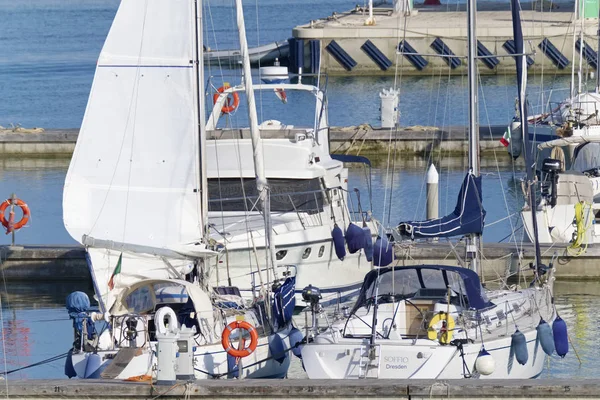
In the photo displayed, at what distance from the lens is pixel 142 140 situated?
19484mm

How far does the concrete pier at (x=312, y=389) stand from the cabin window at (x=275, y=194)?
8109 mm

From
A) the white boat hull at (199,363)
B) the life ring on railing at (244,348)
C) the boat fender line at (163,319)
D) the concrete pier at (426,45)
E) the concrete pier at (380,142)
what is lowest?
the white boat hull at (199,363)

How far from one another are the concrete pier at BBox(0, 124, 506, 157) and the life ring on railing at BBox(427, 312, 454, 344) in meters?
20.9

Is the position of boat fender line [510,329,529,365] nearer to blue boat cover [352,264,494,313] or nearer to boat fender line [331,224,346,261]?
blue boat cover [352,264,494,313]

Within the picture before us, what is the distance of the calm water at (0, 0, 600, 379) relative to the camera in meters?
22.5

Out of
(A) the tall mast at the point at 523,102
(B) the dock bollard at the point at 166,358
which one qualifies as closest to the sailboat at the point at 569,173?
(A) the tall mast at the point at 523,102

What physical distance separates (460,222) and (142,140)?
4.70 m

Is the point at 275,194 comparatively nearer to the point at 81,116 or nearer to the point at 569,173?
the point at 569,173

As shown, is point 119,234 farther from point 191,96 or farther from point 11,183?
point 11,183

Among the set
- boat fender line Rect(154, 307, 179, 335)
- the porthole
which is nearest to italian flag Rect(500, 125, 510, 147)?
the porthole

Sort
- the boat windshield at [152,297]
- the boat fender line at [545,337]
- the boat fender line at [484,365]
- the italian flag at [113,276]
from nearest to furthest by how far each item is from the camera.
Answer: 1. the boat fender line at [484,365]
2. the boat fender line at [545,337]
3. the boat windshield at [152,297]
4. the italian flag at [113,276]

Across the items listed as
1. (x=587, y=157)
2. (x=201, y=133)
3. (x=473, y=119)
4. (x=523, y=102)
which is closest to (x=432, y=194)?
(x=473, y=119)

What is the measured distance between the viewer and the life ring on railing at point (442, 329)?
642 inches

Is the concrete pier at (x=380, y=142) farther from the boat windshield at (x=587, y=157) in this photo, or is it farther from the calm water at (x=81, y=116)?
the boat windshield at (x=587, y=157)
